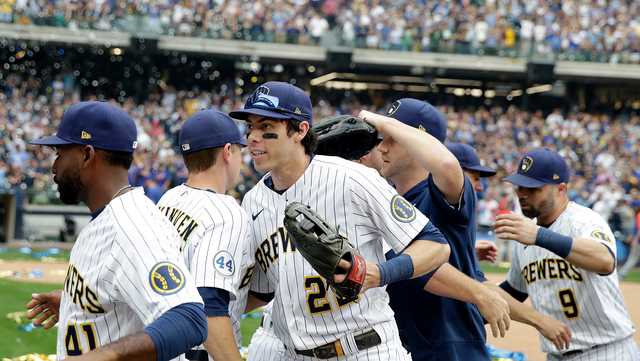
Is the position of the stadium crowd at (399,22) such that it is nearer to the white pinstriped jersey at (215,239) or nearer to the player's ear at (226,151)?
the player's ear at (226,151)

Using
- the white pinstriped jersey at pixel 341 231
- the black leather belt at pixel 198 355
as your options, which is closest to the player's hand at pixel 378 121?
the white pinstriped jersey at pixel 341 231

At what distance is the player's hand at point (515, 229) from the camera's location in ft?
15.3

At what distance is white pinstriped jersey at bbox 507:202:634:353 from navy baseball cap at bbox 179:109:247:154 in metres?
2.27

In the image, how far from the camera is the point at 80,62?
104 ft

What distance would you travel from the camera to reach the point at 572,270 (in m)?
5.46

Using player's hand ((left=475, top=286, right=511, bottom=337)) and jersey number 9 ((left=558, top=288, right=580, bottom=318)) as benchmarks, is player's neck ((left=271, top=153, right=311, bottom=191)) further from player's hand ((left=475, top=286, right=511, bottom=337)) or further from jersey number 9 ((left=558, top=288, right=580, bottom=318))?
jersey number 9 ((left=558, top=288, right=580, bottom=318))

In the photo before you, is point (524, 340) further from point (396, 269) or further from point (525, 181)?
point (396, 269)

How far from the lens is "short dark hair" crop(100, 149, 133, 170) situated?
327 centimetres

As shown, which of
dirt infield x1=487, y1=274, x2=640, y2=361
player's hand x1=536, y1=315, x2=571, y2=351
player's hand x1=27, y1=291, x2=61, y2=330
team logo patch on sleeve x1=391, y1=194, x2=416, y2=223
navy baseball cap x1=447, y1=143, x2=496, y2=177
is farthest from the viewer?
dirt infield x1=487, y1=274, x2=640, y2=361

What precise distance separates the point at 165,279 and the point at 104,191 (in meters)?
0.50

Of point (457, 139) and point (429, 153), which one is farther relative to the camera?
point (457, 139)

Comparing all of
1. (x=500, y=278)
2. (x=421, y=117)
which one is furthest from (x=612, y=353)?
(x=500, y=278)

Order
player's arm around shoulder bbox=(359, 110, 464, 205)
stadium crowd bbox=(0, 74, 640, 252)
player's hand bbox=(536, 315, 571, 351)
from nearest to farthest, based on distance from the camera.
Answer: player's arm around shoulder bbox=(359, 110, 464, 205), player's hand bbox=(536, 315, 571, 351), stadium crowd bbox=(0, 74, 640, 252)

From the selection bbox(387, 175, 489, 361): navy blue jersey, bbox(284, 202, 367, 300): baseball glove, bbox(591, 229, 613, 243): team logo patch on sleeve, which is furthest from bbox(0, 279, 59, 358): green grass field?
bbox(284, 202, 367, 300): baseball glove
